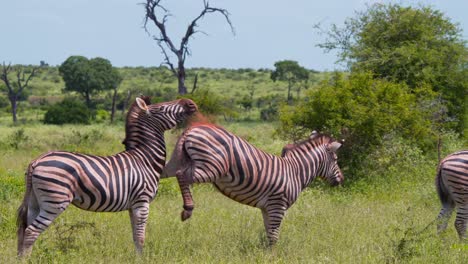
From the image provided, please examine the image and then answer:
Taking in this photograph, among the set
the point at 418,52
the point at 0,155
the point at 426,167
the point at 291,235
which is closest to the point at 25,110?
the point at 0,155

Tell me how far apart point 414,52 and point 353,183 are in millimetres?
7115

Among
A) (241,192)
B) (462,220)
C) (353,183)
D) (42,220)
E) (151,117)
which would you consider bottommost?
(353,183)

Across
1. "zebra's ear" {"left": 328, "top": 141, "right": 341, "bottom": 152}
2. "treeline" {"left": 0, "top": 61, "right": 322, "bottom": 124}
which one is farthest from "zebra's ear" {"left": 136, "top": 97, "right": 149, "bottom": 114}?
"treeline" {"left": 0, "top": 61, "right": 322, "bottom": 124}

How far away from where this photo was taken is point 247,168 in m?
7.10

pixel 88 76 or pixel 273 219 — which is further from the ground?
pixel 273 219

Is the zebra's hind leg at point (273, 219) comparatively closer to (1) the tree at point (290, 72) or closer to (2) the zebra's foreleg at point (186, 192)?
(2) the zebra's foreleg at point (186, 192)

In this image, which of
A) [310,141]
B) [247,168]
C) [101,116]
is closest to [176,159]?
[247,168]

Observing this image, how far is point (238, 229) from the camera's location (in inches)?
341

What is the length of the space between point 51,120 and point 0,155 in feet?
72.6

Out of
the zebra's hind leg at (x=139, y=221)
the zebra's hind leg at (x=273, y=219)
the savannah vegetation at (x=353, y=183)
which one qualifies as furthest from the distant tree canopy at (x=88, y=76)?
the zebra's hind leg at (x=139, y=221)

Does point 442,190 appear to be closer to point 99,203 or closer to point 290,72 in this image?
point 99,203

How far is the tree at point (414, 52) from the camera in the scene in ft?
61.5

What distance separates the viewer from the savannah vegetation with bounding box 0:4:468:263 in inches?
283

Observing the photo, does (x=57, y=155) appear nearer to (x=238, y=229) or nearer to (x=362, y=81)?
(x=238, y=229)
